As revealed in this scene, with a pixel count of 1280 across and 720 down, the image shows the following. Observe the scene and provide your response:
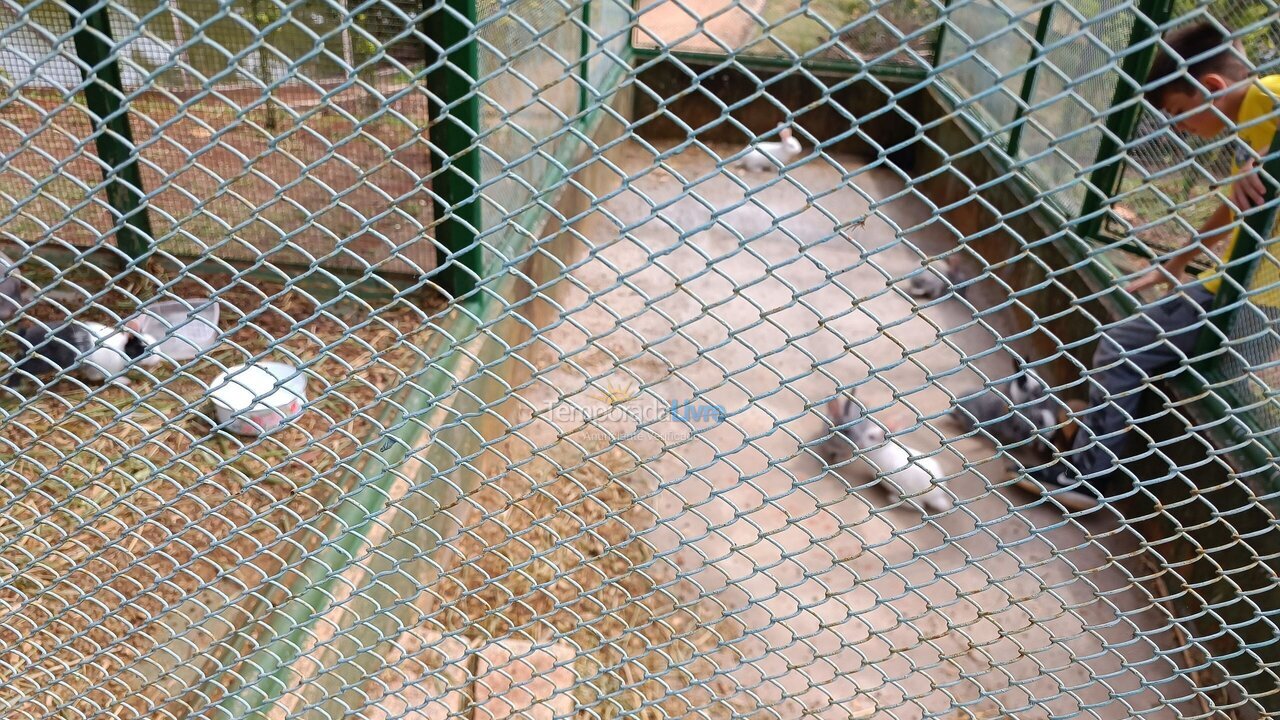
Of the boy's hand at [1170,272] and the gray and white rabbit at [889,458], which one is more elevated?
the boy's hand at [1170,272]

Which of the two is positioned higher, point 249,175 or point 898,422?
point 249,175

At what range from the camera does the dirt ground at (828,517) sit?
177 centimetres

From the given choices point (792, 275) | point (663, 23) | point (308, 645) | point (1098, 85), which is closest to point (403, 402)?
point (308, 645)

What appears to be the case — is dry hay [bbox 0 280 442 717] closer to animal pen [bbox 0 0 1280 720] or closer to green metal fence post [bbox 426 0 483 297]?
animal pen [bbox 0 0 1280 720]

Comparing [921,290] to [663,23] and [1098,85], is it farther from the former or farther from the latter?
[663,23]

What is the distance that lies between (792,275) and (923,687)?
9.91ft

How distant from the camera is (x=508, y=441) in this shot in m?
3.76

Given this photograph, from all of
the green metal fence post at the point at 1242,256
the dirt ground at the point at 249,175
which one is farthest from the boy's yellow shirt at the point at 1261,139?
the dirt ground at the point at 249,175

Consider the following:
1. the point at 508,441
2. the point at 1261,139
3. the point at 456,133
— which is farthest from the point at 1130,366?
the point at 456,133

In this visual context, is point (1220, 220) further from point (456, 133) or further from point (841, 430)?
point (456, 133)

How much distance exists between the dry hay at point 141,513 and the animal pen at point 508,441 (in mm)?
15

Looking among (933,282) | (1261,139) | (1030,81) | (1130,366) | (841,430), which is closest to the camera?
(1261,139)

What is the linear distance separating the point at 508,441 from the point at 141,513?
152 cm

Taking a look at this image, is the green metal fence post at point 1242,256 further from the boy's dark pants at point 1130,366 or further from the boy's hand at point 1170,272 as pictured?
the boy's hand at point 1170,272
